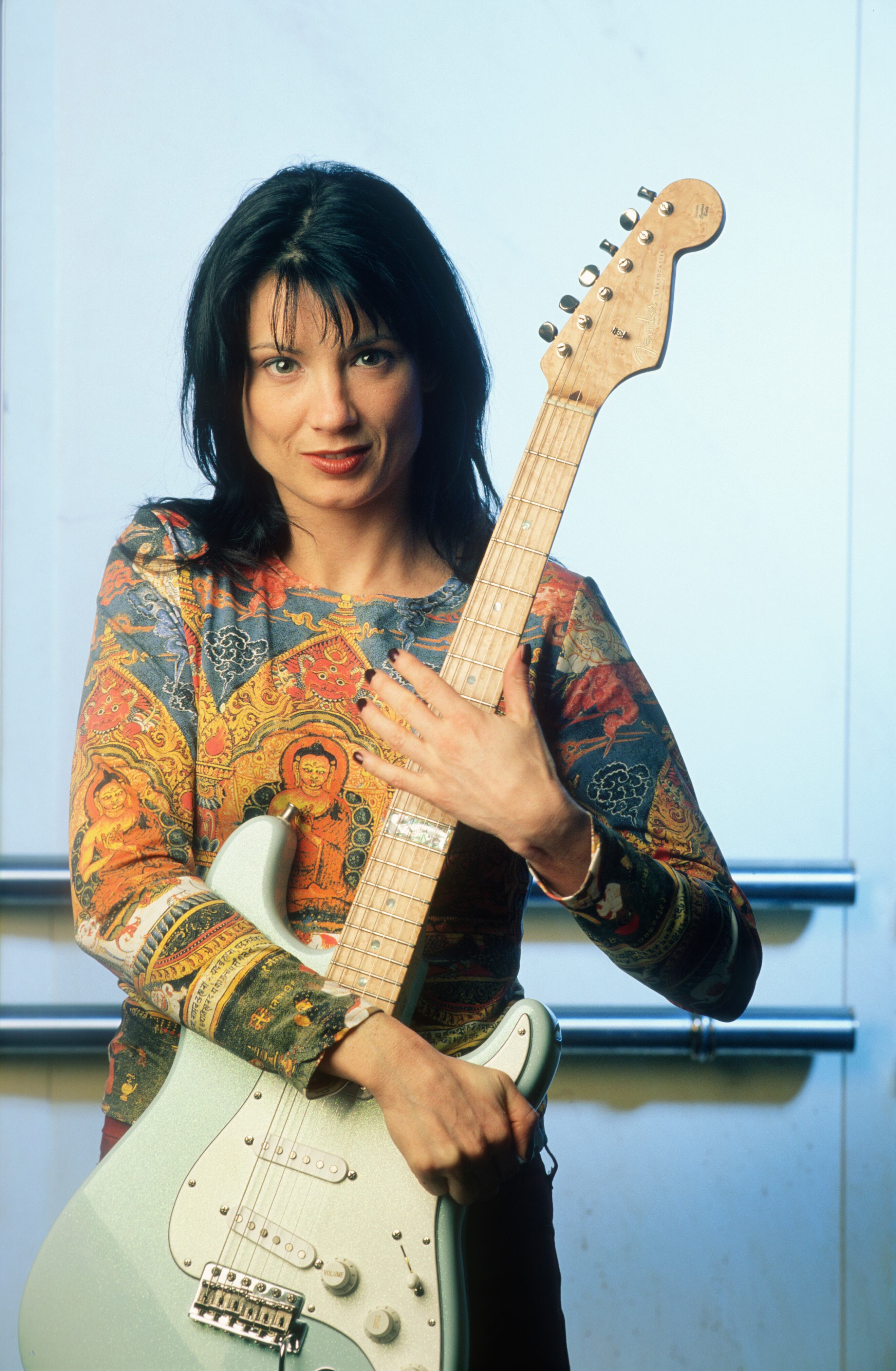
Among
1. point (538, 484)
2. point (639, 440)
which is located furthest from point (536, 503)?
point (639, 440)

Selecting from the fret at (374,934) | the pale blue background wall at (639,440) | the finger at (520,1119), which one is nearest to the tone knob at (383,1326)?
the finger at (520,1119)

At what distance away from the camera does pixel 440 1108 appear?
0.71m

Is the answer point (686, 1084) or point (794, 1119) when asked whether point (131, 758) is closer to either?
point (686, 1084)

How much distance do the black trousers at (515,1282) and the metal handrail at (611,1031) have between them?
621mm

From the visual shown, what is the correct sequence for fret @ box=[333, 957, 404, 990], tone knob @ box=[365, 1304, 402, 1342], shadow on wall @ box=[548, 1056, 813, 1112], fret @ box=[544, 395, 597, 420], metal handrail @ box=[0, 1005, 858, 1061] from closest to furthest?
tone knob @ box=[365, 1304, 402, 1342]
fret @ box=[333, 957, 404, 990]
fret @ box=[544, 395, 597, 420]
metal handrail @ box=[0, 1005, 858, 1061]
shadow on wall @ box=[548, 1056, 813, 1112]

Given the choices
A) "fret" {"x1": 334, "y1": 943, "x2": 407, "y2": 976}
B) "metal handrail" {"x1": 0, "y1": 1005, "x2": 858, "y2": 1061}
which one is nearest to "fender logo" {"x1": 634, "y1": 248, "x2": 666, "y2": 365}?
"fret" {"x1": 334, "y1": 943, "x2": 407, "y2": 976}

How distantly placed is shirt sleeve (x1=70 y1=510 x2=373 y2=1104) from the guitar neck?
45mm

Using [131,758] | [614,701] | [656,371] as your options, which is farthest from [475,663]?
[656,371]

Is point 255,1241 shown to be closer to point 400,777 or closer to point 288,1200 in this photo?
point 288,1200

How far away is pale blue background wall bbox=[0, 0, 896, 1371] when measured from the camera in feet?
5.38

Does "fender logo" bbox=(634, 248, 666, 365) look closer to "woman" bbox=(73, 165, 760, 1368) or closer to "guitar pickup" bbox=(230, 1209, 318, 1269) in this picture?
"woman" bbox=(73, 165, 760, 1368)

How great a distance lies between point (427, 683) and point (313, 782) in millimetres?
202

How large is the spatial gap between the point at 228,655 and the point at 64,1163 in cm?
117

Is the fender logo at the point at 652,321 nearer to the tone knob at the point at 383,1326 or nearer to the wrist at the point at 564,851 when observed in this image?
the wrist at the point at 564,851
